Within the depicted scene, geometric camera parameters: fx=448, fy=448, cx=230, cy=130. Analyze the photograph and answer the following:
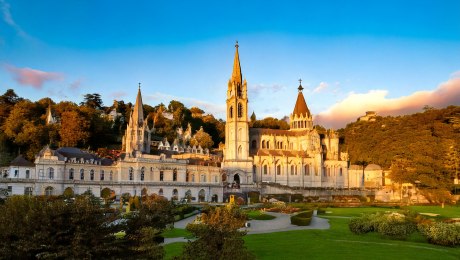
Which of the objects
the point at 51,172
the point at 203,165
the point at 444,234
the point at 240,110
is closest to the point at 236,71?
the point at 240,110

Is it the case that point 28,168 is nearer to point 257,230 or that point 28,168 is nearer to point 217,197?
point 217,197

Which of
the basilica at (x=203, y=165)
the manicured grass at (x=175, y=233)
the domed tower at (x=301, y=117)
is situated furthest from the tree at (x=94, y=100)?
the manicured grass at (x=175, y=233)

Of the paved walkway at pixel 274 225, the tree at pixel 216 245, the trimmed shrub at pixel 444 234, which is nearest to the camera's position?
the tree at pixel 216 245

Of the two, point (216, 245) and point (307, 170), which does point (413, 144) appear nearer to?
point (307, 170)

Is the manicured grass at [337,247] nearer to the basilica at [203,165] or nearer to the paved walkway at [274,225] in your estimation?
the paved walkway at [274,225]

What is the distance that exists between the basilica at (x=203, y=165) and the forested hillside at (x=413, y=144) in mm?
9654

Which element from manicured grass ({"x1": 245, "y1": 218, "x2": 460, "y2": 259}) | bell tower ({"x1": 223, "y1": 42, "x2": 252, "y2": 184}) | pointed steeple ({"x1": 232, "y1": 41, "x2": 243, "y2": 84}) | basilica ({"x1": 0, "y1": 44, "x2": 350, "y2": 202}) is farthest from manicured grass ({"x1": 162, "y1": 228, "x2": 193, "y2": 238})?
pointed steeple ({"x1": 232, "y1": 41, "x2": 243, "y2": 84})

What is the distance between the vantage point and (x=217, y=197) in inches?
3265

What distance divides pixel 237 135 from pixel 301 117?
76.0 ft

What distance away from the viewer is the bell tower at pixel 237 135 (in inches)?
3629

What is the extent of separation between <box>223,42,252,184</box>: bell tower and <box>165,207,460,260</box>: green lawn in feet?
186

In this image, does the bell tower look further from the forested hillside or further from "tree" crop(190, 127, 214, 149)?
the forested hillside

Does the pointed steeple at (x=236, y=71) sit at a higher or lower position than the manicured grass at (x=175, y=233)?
higher

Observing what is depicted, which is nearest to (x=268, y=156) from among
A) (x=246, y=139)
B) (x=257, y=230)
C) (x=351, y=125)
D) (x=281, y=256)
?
(x=246, y=139)
